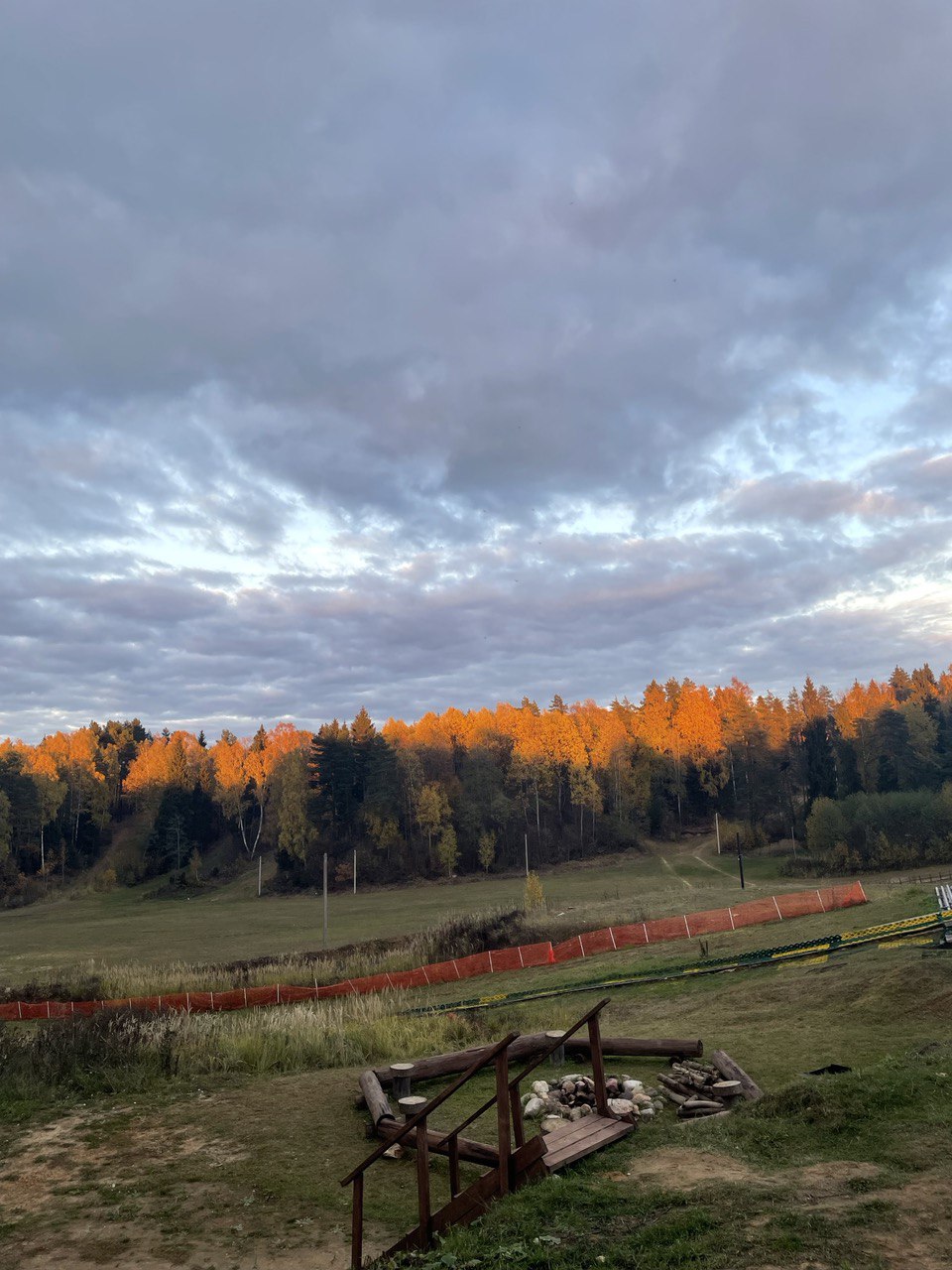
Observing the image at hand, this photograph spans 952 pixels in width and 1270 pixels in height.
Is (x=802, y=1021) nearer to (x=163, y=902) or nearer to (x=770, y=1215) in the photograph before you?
(x=770, y=1215)

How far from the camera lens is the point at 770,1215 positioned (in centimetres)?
661

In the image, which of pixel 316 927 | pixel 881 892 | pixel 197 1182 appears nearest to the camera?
pixel 197 1182

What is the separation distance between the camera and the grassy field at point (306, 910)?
147ft

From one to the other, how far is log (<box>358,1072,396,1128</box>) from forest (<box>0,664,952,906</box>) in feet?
263

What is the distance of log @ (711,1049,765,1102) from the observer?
11.2m

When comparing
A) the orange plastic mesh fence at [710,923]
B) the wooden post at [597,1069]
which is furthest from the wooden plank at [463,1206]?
the orange plastic mesh fence at [710,923]

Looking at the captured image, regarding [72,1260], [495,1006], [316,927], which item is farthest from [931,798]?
[72,1260]

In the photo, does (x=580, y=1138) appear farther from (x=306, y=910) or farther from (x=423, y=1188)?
(x=306, y=910)

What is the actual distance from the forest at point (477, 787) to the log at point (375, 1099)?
80226mm

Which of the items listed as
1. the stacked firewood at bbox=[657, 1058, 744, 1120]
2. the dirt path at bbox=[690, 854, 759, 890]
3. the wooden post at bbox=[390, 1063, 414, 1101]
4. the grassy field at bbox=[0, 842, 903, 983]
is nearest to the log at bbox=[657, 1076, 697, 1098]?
the stacked firewood at bbox=[657, 1058, 744, 1120]

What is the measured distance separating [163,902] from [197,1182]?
84.3 metres

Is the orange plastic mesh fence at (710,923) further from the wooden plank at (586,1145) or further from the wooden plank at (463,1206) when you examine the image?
the wooden plank at (463,1206)

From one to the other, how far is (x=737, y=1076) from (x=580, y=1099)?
2.29 m

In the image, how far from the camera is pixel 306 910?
71.1m
